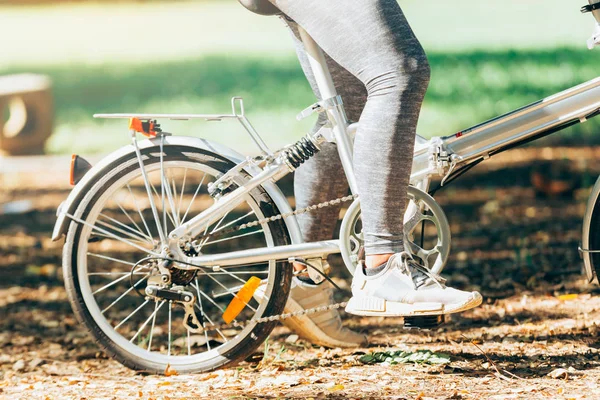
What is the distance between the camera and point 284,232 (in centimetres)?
364

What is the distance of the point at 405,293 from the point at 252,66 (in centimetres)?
1278

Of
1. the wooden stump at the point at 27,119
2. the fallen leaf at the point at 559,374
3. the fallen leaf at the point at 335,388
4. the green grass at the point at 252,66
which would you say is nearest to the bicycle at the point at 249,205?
the fallen leaf at the point at 335,388

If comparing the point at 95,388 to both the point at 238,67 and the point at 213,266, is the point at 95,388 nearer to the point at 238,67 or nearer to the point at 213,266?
the point at 213,266

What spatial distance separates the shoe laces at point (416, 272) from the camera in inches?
129

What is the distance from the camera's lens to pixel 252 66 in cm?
1576

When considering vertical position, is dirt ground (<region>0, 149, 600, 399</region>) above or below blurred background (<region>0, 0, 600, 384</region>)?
below

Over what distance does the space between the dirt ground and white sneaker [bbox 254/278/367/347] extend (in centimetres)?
6

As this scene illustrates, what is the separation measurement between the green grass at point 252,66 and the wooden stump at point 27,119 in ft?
0.94

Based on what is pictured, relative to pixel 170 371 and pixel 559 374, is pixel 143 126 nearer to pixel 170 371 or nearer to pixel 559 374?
pixel 170 371

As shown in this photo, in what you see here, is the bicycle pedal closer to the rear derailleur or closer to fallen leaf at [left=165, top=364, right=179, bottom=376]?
the rear derailleur

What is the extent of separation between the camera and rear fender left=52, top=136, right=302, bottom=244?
3.63 m

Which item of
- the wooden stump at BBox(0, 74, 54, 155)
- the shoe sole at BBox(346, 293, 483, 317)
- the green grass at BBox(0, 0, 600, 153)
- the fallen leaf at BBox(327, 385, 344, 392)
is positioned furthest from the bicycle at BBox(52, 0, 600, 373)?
the wooden stump at BBox(0, 74, 54, 155)

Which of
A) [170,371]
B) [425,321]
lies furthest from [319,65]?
[170,371]

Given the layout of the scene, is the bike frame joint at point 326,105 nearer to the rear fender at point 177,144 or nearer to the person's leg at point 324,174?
the person's leg at point 324,174
